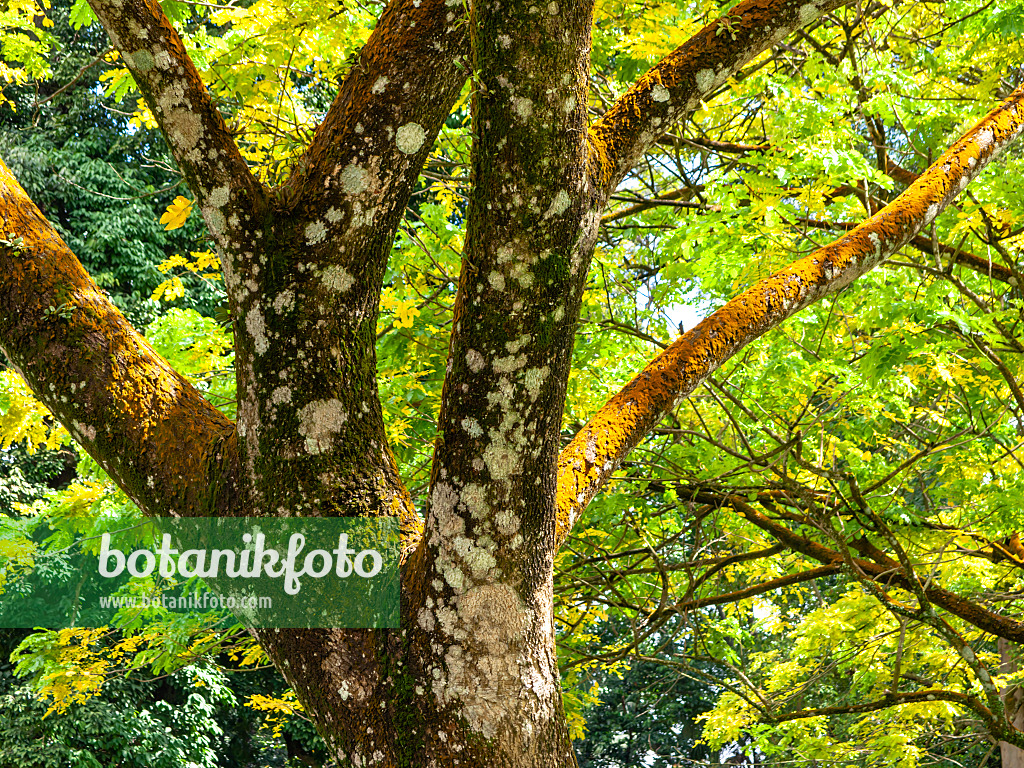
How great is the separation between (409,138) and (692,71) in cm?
77

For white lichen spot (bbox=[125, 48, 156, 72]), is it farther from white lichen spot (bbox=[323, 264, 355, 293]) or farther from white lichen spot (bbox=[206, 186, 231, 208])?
white lichen spot (bbox=[323, 264, 355, 293])

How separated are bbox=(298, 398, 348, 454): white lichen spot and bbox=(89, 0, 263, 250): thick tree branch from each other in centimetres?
41

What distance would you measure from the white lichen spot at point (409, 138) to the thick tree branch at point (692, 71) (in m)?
0.42

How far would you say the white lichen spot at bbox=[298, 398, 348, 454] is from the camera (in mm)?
1788

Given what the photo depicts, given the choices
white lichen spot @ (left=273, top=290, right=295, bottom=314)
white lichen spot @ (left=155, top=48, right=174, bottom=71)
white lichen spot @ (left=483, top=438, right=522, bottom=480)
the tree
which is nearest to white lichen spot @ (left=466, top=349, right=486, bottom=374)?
the tree

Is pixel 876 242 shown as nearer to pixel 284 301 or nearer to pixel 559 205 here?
pixel 559 205

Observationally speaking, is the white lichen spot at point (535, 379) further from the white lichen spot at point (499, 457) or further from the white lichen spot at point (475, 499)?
the white lichen spot at point (475, 499)

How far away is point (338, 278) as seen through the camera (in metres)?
1.84

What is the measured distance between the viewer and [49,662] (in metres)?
4.43

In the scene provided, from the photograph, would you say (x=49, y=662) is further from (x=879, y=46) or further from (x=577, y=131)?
(x=879, y=46)

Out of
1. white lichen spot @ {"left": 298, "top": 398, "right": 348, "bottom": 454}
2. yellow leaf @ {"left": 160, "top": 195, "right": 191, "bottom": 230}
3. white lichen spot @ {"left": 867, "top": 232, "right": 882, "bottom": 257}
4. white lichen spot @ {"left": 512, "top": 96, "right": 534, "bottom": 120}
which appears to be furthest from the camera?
white lichen spot @ {"left": 867, "top": 232, "right": 882, "bottom": 257}

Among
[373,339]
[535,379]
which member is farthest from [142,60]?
[535,379]

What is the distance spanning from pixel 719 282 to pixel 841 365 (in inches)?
31.1

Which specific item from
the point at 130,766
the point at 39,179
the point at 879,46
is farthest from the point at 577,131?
the point at 39,179
